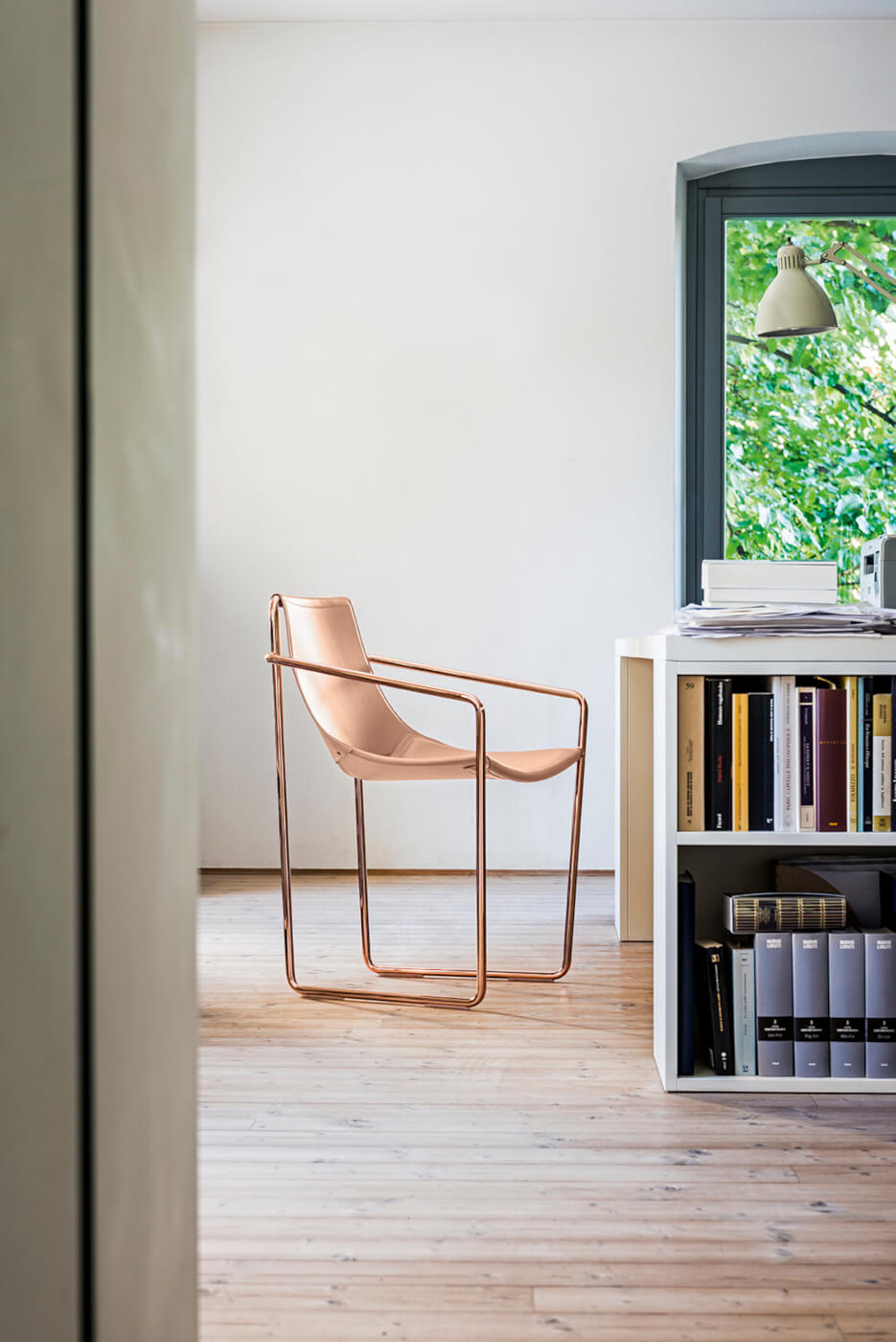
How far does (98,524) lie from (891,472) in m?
3.44

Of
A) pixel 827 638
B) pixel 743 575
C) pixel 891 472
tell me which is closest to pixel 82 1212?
pixel 827 638

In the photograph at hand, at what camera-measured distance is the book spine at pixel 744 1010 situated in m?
1.62

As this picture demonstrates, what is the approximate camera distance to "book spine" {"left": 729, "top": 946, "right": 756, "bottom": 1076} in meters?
1.62

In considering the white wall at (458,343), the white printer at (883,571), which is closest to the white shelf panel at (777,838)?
the white printer at (883,571)

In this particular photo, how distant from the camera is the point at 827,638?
165cm

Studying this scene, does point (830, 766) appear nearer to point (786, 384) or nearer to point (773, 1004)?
point (773, 1004)

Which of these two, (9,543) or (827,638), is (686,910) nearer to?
(827,638)

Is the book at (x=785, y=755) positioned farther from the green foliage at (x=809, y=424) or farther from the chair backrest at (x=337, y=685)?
the green foliage at (x=809, y=424)

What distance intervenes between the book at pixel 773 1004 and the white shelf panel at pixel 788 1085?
0.04ft

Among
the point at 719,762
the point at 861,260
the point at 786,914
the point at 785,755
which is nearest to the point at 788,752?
the point at 785,755

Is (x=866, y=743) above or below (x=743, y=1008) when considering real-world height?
above

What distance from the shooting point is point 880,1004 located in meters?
1.62

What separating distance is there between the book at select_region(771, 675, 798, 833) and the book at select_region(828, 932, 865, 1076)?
7.3 inches

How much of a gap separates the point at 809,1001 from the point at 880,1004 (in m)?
0.11
